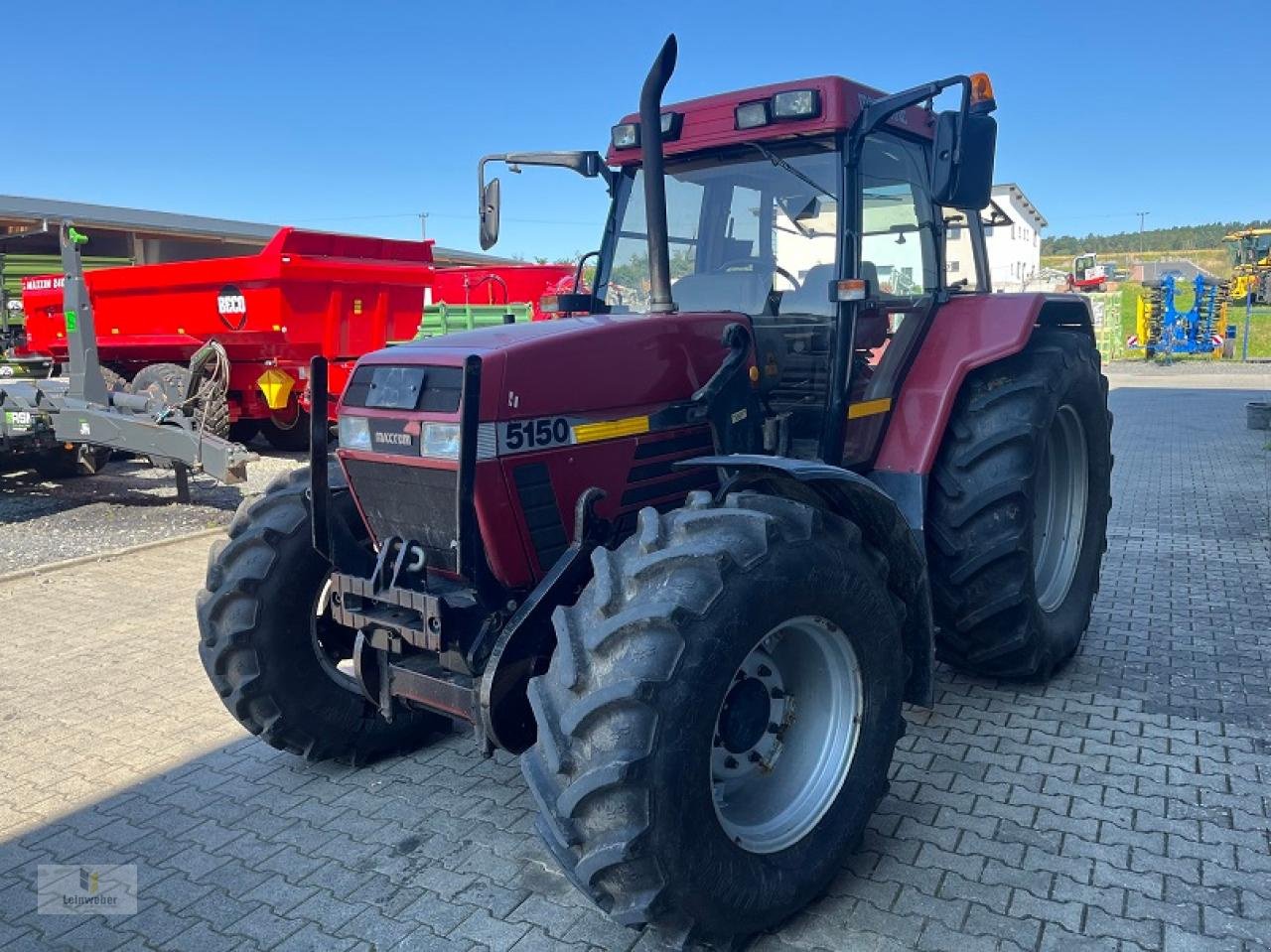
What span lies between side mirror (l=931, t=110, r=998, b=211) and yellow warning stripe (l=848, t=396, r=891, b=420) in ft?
2.70

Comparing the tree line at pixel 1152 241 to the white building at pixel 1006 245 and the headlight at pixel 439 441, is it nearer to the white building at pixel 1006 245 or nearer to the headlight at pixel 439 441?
the white building at pixel 1006 245

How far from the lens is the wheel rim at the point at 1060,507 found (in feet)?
15.5

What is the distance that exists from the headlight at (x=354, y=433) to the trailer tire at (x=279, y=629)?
0.35 metres

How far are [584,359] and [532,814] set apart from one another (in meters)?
1.53

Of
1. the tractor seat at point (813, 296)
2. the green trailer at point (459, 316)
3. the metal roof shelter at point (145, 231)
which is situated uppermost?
the metal roof shelter at point (145, 231)

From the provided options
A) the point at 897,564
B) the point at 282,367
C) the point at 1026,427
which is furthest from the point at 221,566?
the point at 282,367

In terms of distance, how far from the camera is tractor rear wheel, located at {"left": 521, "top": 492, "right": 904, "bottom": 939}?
2318 mm

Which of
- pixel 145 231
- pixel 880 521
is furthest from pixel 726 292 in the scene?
pixel 145 231

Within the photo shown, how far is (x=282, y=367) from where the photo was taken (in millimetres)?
10219

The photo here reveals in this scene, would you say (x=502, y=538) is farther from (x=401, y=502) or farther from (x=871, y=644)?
(x=871, y=644)

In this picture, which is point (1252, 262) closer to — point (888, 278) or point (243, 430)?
point (243, 430)

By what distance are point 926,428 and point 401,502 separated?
203 centimetres

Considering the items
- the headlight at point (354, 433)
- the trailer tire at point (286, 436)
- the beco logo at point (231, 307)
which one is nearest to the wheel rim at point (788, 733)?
the headlight at point (354, 433)

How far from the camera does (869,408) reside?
390 centimetres
